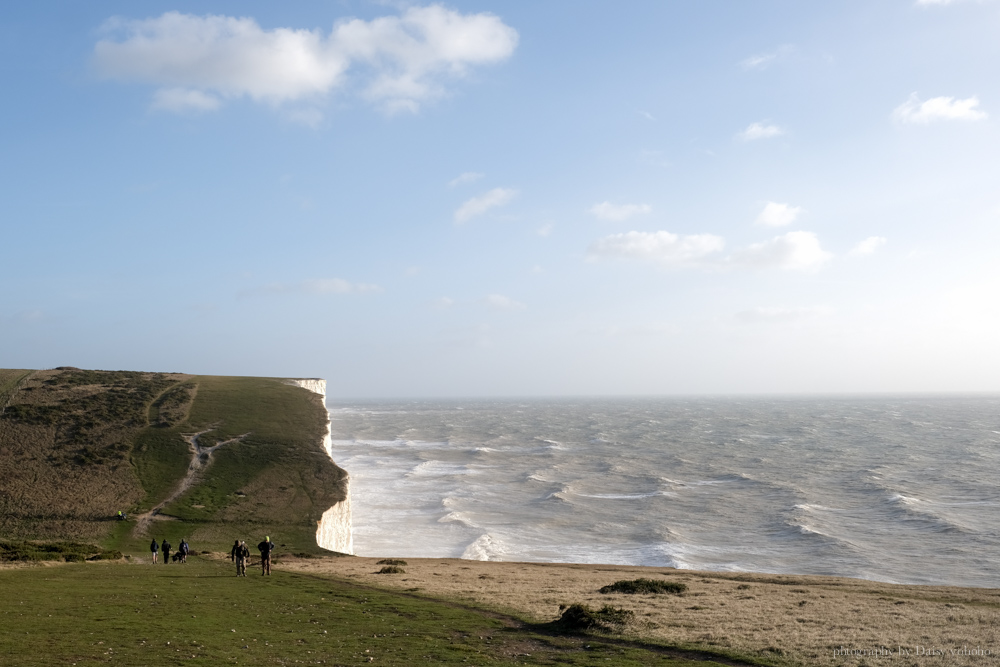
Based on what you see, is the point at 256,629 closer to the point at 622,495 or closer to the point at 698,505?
the point at 698,505

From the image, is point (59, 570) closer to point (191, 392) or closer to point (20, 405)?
point (20, 405)

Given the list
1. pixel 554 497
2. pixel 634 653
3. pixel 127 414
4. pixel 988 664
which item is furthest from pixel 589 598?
pixel 127 414

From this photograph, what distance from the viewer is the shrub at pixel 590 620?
19672 millimetres

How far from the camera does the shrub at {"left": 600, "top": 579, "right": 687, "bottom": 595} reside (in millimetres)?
27656

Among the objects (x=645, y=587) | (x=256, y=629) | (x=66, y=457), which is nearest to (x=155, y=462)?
(x=66, y=457)

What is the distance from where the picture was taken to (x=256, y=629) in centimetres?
1809

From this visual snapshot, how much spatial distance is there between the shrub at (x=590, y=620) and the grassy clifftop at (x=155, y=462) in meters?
25.0

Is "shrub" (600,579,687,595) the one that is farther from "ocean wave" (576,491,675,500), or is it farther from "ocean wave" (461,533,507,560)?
"ocean wave" (576,491,675,500)

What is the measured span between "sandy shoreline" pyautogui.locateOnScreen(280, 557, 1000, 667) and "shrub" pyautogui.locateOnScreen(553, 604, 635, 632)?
21.1 inches

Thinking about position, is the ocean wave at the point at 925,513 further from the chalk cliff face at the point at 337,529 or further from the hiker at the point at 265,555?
the hiker at the point at 265,555

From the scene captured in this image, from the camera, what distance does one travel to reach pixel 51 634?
1609 cm

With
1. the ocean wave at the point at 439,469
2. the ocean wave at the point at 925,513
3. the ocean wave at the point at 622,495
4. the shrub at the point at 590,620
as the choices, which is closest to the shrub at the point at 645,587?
the shrub at the point at 590,620

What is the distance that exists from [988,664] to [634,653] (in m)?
8.01

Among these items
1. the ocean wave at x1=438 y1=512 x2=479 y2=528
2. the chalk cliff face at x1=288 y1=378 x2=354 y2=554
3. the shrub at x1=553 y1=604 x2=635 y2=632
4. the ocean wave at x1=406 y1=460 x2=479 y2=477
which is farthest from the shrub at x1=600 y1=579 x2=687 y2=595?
the ocean wave at x1=406 y1=460 x2=479 y2=477
